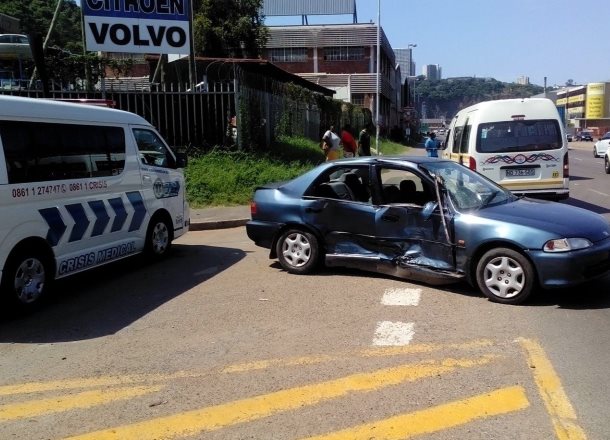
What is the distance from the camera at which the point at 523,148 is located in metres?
11.4

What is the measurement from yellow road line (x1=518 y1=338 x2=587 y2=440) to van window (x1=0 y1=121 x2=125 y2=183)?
16.8 ft

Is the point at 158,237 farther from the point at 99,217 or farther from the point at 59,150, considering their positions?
the point at 59,150

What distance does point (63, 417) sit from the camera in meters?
3.98

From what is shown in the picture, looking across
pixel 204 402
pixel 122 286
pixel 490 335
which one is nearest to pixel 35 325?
pixel 122 286

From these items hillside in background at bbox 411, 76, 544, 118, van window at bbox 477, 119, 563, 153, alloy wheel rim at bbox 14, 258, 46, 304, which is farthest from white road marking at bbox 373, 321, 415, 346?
hillside in background at bbox 411, 76, 544, 118

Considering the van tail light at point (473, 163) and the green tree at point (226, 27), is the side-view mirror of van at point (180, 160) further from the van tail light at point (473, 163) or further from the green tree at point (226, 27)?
the green tree at point (226, 27)

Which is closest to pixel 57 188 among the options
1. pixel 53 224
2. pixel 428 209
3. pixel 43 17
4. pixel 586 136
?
pixel 53 224

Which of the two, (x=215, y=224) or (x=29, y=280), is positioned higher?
(x=29, y=280)

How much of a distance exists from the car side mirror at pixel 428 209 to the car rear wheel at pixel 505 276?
31.1 inches

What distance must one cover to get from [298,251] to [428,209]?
1874 mm

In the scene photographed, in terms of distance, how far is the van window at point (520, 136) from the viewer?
11367 millimetres

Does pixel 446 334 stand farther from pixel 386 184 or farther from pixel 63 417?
pixel 63 417

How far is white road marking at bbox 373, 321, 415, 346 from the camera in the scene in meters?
5.20

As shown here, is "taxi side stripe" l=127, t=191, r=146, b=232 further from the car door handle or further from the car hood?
the car hood
